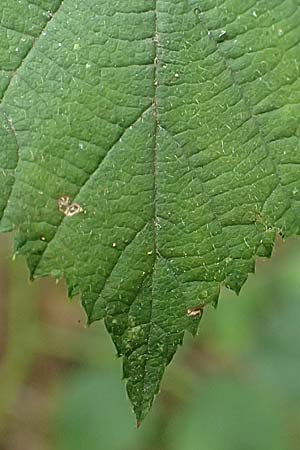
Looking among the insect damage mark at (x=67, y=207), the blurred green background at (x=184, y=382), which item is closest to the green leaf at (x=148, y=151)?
the insect damage mark at (x=67, y=207)

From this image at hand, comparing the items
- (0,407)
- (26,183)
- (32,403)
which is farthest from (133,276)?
(32,403)

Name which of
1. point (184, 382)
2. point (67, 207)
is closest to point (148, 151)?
point (67, 207)

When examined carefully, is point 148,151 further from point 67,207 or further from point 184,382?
point 184,382

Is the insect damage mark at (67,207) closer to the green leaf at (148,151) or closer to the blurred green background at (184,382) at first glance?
the green leaf at (148,151)

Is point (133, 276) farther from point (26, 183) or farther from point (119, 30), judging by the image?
point (119, 30)

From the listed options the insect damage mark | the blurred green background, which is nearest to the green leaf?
the insect damage mark

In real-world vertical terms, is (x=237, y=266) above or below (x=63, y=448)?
above
